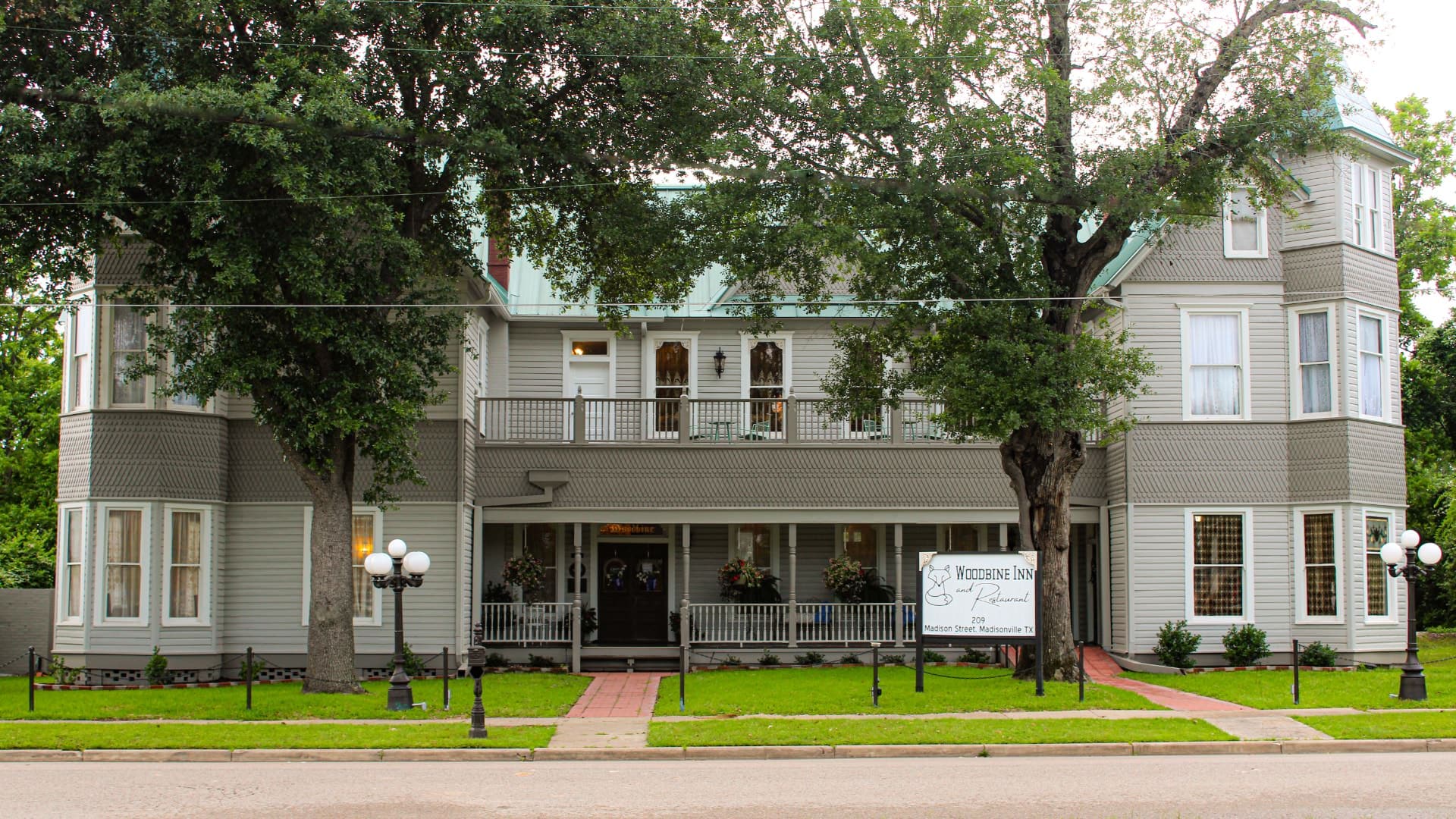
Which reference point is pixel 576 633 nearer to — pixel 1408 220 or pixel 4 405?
pixel 4 405

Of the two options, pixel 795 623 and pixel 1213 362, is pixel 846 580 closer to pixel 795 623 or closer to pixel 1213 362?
pixel 795 623

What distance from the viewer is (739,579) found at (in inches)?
973

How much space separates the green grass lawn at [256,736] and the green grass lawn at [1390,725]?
9188 mm

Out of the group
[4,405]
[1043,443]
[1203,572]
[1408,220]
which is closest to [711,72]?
[1043,443]

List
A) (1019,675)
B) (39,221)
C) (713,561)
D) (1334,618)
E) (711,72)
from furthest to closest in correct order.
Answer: (713,561) → (1334,618) → (1019,675) → (711,72) → (39,221)

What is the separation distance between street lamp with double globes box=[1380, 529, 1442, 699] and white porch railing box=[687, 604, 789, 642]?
391 inches

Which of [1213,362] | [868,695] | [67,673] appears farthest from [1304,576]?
[67,673]

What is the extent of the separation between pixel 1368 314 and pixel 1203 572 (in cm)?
543

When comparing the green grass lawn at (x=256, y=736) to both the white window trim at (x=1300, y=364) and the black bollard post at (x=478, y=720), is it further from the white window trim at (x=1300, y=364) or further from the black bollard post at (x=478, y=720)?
the white window trim at (x=1300, y=364)

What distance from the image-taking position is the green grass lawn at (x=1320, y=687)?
17.5 m

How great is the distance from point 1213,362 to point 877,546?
7.46m

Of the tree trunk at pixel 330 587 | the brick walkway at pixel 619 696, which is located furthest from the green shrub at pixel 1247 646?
the tree trunk at pixel 330 587

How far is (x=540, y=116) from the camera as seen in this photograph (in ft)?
63.6

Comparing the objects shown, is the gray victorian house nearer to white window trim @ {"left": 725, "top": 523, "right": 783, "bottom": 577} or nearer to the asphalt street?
white window trim @ {"left": 725, "top": 523, "right": 783, "bottom": 577}
